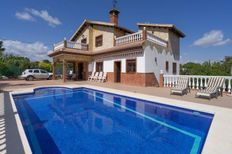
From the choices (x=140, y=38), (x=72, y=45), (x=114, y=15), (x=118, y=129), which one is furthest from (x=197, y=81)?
(x=72, y=45)

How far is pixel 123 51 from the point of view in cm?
1521

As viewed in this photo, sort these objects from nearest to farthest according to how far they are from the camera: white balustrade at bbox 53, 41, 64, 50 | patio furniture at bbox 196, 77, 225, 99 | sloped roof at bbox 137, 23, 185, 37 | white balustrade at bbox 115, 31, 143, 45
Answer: patio furniture at bbox 196, 77, 225, 99 < white balustrade at bbox 115, 31, 143, 45 < sloped roof at bbox 137, 23, 185, 37 < white balustrade at bbox 53, 41, 64, 50

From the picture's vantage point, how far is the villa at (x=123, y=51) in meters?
13.8

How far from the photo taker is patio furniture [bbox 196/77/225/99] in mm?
8195

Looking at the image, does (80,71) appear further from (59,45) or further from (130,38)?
(130,38)

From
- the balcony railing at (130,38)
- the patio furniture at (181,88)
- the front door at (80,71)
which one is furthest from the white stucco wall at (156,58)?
the front door at (80,71)

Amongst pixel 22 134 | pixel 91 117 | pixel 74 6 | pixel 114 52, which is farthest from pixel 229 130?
pixel 74 6

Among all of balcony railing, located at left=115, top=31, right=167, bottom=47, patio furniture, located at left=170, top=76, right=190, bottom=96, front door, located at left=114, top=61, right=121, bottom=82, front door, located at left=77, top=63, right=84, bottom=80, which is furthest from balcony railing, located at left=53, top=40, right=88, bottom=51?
patio furniture, located at left=170, top=76, right=190, bottom=96

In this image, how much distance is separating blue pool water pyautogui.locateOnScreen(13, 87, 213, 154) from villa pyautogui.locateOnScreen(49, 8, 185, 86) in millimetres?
6719

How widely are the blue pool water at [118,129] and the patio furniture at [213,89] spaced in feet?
8.18

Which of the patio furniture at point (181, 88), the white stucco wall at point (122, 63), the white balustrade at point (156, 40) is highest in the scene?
the white balustrade at point (156, 40)

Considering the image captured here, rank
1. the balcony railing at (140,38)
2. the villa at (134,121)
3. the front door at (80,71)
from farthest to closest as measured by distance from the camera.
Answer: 1. the front door at (80,71)
2. the balcony railing at (140,38)
3. the villa at (134,121)

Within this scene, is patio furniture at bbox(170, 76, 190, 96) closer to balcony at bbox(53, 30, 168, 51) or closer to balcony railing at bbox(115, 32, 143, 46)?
balcony at bbox(53, 30, 168, 51)

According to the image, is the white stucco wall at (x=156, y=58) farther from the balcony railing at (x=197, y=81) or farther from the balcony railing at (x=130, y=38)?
the balcony railing at (x=197, y=81)
